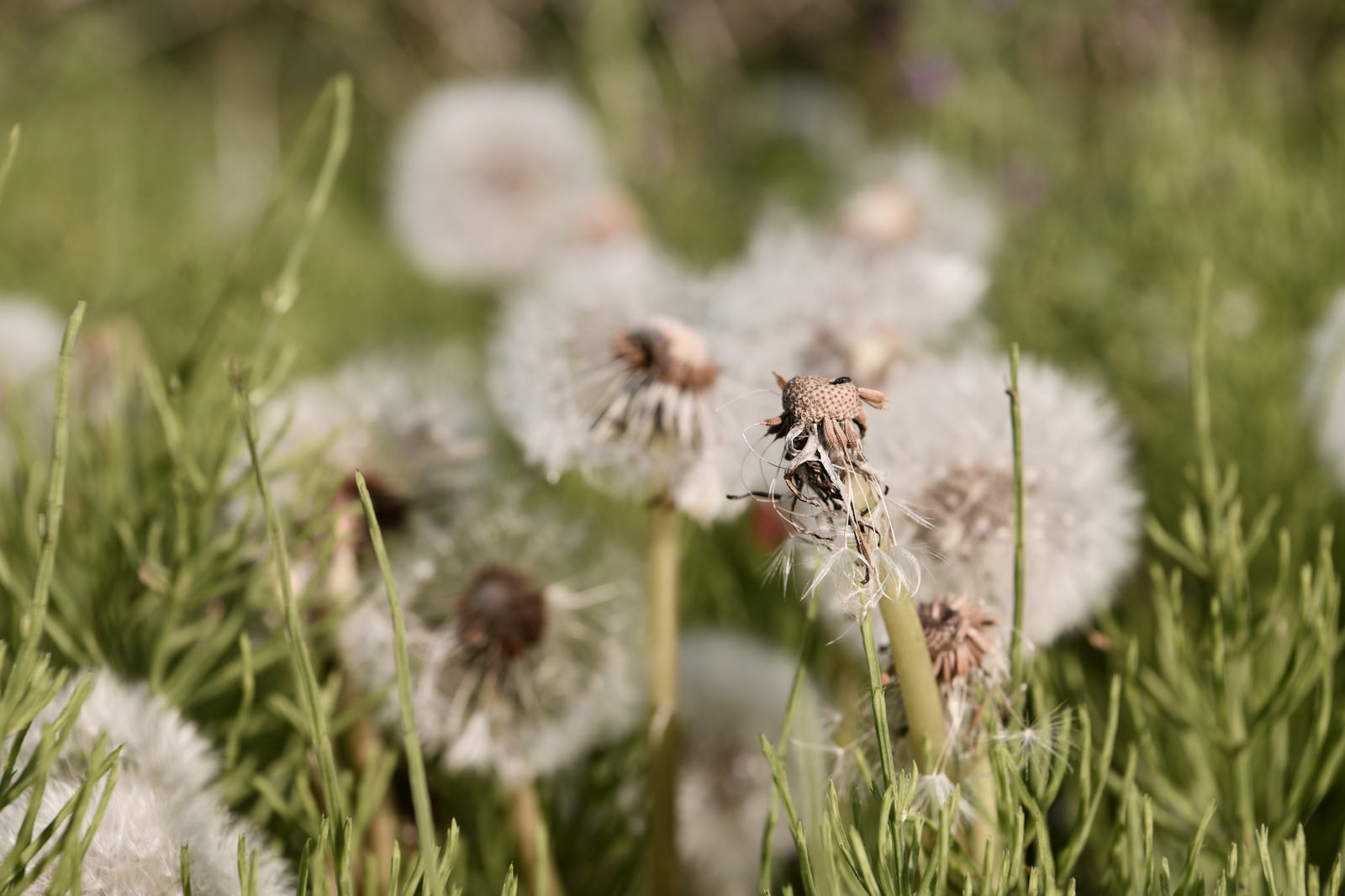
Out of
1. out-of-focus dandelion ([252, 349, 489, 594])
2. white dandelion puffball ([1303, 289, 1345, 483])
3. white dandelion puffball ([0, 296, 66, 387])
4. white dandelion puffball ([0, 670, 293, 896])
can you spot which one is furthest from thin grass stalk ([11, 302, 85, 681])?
white dandelion puffball ([1303, 289, 1345, 483])

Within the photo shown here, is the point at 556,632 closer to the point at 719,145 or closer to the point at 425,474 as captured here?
the point at 425,474

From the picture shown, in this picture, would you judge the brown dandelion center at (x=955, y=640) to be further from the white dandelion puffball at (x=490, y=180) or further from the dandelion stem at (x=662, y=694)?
the white dandelion puffball at (x=490, y=180)

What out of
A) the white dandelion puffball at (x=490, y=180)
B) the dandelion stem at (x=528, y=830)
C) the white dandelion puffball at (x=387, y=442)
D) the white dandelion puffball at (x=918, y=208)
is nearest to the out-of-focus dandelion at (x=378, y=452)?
the white dandelion puffball at (x=387, y=442)

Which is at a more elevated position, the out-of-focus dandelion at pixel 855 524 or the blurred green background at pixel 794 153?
the blurred green background at pixel 794 153

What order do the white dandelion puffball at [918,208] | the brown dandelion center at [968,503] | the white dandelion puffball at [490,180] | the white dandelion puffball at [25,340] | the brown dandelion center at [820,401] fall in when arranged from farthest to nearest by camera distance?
the white dandelion puffball at [490,180] → the white dandelion puffball at [918,208] → the white dandelion puffball at [25,340] → the brown dandelion center at [968,503] → the brown dandelion center at [820,401]

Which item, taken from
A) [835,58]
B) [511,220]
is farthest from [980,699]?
[835,58]

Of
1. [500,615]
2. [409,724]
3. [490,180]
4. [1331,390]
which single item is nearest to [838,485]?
[409,724]
